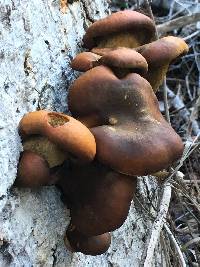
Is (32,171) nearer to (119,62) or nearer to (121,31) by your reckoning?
(119,62)

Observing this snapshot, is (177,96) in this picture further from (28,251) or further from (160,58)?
(28,251)

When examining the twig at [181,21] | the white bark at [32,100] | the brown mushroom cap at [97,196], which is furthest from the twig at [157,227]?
the twig at [181,21]

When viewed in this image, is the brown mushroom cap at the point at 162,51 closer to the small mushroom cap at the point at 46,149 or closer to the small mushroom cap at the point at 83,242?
the small mushroom cap at the point at 46,149

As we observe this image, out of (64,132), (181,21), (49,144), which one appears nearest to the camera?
(64,132)

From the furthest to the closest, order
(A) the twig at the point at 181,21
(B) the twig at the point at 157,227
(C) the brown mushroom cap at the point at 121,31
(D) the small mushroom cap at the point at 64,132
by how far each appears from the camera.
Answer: (A) the twig at the point at 181,21 < (B) the twig at the point at 157,227 < (C) the brown mushroom cap at the point at 121,31 < (D) the small mushroom cap at the point at 64,132

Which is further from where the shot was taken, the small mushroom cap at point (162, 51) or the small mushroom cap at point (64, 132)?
the small mushroom cap at point (162, 51)

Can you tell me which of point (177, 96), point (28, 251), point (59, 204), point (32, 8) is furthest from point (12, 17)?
point (177, 96)

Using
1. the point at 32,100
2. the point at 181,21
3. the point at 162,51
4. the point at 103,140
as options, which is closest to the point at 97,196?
the point at 103,140
